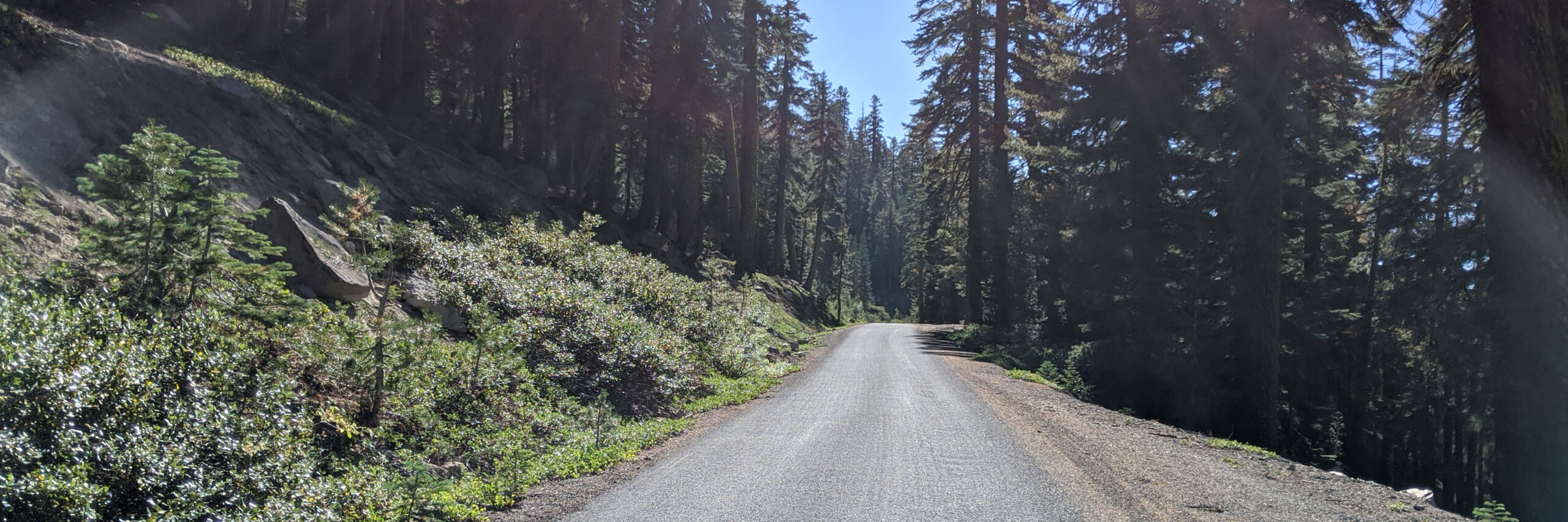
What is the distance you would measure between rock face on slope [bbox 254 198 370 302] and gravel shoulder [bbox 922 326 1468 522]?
28.4ft

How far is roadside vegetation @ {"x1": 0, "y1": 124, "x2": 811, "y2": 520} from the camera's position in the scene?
437cm

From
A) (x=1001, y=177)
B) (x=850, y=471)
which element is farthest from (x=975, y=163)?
(x=850, y=471)

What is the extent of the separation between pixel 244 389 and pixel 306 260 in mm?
4405

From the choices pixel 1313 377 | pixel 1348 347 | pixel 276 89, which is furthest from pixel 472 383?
pixel 1348 347

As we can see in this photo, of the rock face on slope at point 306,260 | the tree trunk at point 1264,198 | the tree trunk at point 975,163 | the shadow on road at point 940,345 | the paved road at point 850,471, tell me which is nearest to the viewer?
the paved road at point 850,471

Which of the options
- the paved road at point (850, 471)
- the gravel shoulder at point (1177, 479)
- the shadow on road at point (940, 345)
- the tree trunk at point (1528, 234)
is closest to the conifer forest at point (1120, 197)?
the tree trunk at point (1528, 234)

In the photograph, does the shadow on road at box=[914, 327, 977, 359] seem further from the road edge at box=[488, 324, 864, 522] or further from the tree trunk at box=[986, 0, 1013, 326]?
the road edge at box=[488, 324, 864, 522]

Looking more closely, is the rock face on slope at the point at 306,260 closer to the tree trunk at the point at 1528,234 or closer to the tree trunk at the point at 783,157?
the tree trunk at the point at 1528,234

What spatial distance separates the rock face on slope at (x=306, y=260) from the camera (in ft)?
31.3

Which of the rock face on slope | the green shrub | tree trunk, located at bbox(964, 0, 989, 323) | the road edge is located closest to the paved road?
the road edge

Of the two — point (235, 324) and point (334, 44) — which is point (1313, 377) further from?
point (334, 44)

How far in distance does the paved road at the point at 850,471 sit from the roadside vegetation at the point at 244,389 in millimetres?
1152

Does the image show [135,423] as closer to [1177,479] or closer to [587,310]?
[1177,479]

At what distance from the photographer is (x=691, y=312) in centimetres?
1798
